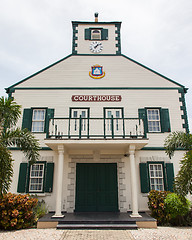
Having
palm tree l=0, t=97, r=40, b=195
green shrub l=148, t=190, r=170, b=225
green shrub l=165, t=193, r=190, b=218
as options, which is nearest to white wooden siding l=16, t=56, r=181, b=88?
palm tree l=0, t=97, r=40, b=195

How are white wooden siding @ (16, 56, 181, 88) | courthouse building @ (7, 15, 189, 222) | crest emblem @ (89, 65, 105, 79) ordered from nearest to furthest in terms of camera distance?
1. courthouse building @ (7, 15, 189, 222)
2. white wooden siding @ (16, 56, 181, 88)
3. crest emblem @ (89, 65, 105, 79)

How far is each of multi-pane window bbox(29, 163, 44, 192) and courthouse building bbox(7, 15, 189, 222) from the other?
1.9 inches

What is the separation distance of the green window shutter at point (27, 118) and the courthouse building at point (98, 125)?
0.18 ft

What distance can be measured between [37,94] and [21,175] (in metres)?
4.65

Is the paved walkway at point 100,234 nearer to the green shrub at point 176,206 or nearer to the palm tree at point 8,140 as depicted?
the green shrub at point 176,206

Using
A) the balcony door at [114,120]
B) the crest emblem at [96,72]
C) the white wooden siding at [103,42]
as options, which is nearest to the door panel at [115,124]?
the balcony door at [114,120]

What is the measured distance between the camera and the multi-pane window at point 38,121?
35.3 ft

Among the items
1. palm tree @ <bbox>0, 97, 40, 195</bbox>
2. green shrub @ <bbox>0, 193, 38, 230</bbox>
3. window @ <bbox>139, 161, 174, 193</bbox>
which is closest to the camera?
palm tree @ <bbox>0, 97, 40, 195</bbox>

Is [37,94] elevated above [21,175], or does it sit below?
above

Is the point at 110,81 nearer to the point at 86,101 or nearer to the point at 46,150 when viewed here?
the point at 86,101

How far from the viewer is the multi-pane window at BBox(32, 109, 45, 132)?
10.8 metres

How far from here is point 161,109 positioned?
11.0 meters

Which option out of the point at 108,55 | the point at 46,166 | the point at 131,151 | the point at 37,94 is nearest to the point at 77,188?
the point at 46,166

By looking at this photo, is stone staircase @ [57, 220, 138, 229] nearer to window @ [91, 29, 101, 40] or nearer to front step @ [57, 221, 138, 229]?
front step @ [57, 221, 138, 229]
